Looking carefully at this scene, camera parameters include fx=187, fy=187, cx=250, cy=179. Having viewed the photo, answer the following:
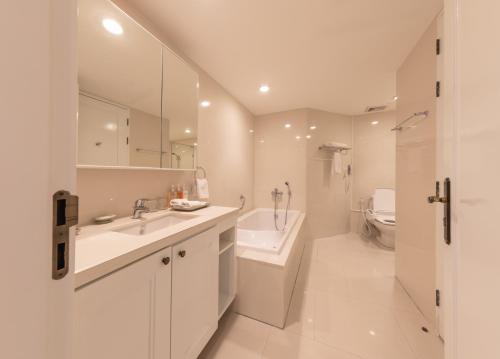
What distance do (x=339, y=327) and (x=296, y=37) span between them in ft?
7.80

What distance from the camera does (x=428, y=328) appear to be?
4.74 feet

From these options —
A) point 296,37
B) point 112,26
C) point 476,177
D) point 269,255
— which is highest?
point 296,37

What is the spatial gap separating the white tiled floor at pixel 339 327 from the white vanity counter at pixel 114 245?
0.91 m

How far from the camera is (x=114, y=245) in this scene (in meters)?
0.76

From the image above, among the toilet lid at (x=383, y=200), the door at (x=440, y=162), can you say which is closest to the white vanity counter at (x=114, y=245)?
the door at (x=440, y=162)

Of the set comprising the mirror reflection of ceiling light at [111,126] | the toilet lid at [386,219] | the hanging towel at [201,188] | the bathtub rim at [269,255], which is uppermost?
the mirror reflection of ceiling light at [111,126]

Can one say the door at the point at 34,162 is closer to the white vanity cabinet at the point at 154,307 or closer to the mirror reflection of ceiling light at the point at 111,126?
the white vanity cabinet at the point at 154,307

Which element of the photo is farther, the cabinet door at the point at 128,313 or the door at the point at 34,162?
the cabinet door at the point at 128,313

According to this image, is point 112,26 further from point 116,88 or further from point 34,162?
point 34,162

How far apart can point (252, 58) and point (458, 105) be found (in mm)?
1697

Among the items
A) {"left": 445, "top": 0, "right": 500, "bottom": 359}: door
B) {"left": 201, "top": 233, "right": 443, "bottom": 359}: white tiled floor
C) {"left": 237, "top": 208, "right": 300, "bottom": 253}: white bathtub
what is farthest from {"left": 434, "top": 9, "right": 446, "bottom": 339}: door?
{"left": 237, "top": 208, "right": 300, "bottom": 253}: white bathtub

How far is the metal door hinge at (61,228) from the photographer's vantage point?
298mm

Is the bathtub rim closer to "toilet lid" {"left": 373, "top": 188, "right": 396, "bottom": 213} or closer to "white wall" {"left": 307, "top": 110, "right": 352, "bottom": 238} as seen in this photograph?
"white wall" {"left": 307, "top": 110, "right": 352, "bottom": 238}

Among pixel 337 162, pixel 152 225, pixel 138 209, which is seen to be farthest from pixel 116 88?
pixel 337 162
